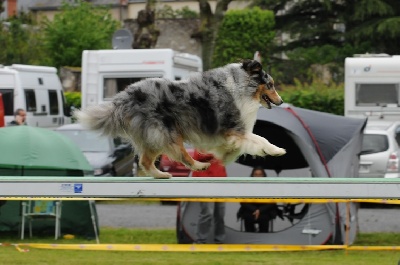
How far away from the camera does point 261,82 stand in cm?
832

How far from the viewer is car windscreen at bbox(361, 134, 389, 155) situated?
19.7 metres

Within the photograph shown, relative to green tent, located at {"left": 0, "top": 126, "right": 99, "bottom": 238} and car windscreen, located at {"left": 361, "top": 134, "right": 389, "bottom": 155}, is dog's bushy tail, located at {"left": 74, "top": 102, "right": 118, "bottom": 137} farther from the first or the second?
car windscreen, located at {"left": 361, "top": 134, "right": 389, "bottom": 155}

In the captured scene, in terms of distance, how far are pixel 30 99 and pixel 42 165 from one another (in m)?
10.0

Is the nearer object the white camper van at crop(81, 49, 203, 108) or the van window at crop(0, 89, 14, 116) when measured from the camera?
the white camper van at crop(81, 49, 203, 108)

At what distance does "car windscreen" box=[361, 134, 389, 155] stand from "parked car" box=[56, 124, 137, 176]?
4765mm

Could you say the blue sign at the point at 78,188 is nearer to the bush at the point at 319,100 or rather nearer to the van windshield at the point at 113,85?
the van windshield at the point at 113,85

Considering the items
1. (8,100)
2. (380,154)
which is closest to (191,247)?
(380,154)

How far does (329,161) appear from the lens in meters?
13.9

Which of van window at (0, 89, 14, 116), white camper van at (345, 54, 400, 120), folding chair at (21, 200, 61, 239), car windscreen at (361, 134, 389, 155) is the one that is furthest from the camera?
white camper van at (345, 54, 400, 120)

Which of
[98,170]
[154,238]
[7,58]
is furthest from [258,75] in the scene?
[7,58]

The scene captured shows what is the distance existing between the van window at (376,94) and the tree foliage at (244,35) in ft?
65.0

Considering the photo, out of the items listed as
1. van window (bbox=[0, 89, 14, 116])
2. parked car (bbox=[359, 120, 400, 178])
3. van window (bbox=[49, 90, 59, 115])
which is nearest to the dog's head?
parked car (bbox=[359, 120, 400, 178])

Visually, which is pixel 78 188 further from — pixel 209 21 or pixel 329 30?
pixel 329 30

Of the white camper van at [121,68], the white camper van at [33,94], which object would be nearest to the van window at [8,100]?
the white camper van at [33,94]
